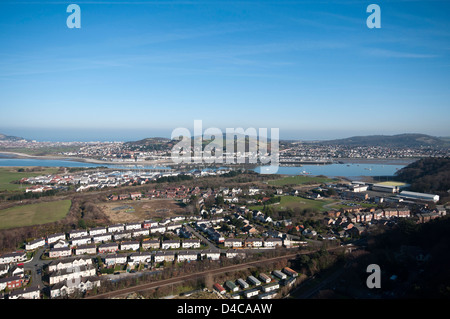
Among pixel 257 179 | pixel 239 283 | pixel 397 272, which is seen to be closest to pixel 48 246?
pixel 239 283

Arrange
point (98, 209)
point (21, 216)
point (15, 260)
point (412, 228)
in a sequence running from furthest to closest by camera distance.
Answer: point (98, 209) < point (21, 216) < point (412, 228) < point (15, 260)

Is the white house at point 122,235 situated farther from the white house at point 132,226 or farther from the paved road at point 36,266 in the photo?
the paved road at point 36,266

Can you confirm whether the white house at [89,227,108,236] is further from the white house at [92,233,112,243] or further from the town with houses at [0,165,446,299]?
the white house at [92,233,112,243]

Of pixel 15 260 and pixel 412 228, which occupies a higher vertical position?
pixel 412 228

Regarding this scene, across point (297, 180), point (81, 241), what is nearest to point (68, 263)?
point (81, 241)

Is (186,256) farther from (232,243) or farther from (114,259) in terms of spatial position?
(114,259)

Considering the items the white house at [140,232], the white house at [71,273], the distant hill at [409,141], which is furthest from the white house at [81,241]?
the distant hill at [409,141]

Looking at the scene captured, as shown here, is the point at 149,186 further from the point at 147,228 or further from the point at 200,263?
the point at 200,263
